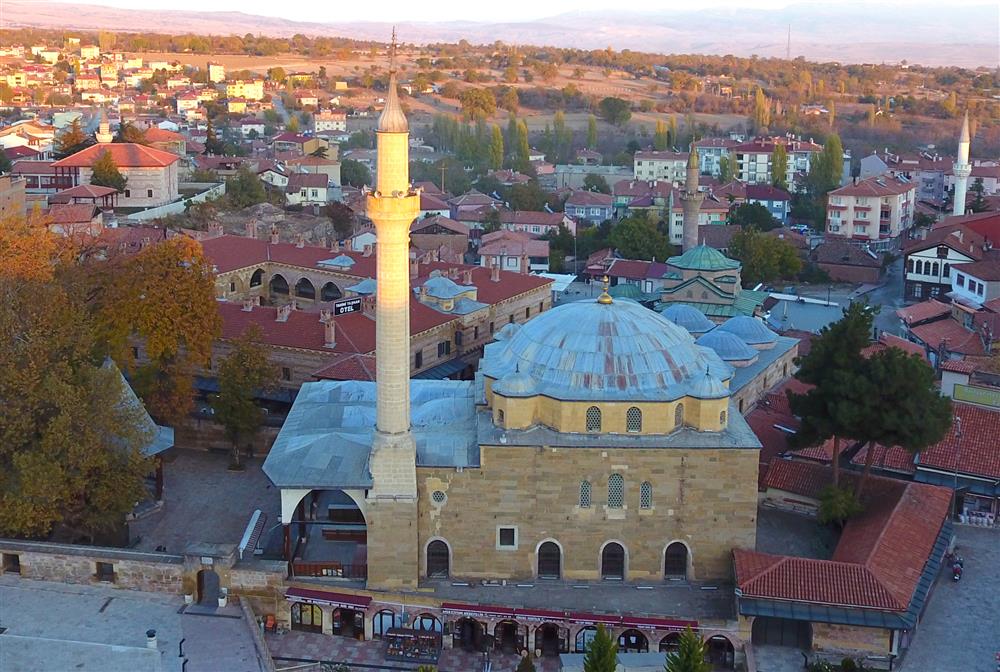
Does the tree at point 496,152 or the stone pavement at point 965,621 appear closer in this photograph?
the stone pavement at point 965,621

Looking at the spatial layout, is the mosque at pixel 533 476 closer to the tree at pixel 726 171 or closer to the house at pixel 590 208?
the house at pixel 590 208

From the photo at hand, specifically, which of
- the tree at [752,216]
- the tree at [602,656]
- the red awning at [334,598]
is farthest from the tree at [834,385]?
the tree at [752,216]

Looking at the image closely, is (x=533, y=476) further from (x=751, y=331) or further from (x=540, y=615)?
(x=751, y=331)

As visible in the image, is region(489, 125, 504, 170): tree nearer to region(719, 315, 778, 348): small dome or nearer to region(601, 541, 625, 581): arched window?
region(719, 315, 778, 348): small dome

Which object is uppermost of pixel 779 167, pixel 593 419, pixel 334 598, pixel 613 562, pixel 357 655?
pixel 779 167

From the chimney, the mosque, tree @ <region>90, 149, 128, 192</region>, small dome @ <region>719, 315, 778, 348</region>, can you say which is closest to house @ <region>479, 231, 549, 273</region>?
tree @ <region>90, 149, 128, 192</region>

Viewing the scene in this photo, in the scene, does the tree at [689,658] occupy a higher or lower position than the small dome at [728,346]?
lower

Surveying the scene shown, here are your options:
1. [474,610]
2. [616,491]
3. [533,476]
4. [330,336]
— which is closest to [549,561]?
[533,476]
